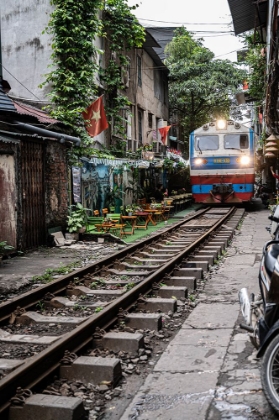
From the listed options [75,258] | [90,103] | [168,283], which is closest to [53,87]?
[90,103]

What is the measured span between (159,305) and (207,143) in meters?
16.4

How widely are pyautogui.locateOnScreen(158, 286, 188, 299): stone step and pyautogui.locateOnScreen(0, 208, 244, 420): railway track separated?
1 centimetres

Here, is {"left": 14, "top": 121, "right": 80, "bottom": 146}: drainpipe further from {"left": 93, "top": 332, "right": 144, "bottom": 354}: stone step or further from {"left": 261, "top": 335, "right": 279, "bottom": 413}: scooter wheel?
{"left": 261, "top": 335, "right": 279, "bottom": 413}: scooter wheel

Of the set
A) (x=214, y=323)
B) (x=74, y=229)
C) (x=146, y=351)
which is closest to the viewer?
(x=146, y=351)

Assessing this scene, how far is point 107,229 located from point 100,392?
1059 centimetres

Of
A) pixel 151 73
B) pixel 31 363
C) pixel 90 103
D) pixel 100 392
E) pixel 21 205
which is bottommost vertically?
pixel 100 392

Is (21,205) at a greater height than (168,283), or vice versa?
(21,205)

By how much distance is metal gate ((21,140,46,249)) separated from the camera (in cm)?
1215

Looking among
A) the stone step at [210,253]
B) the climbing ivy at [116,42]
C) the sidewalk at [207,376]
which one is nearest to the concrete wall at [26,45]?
the climbing ivy at [116,42]

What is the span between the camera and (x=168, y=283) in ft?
27.0

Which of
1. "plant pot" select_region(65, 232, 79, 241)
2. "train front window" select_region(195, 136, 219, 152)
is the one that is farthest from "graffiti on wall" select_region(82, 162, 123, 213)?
"plant pot" select_region(65, 232, 79, 241)

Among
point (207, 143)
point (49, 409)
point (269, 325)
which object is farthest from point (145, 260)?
point (207, 143)

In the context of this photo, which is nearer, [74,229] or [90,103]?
[74,229]

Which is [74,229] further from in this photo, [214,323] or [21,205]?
[214,323]
